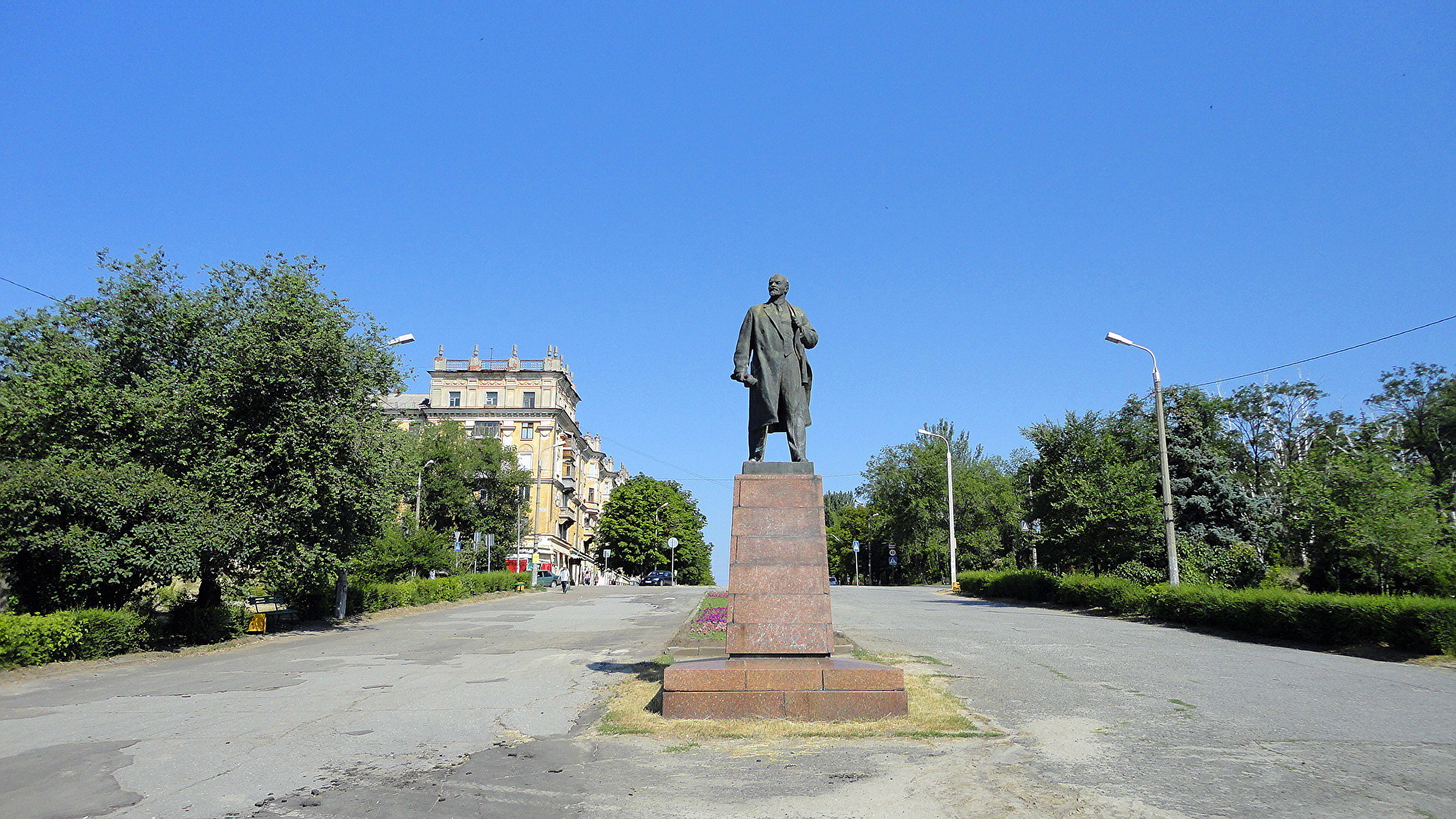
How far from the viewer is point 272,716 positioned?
30.6ft

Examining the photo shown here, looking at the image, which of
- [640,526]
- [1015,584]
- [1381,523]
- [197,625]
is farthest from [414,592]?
[640,526]

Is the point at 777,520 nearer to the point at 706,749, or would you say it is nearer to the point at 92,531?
the point at 706,749

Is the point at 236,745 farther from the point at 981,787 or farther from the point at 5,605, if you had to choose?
the point at 5,605

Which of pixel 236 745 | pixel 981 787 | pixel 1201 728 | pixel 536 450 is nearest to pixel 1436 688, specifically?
pixel 1201 728

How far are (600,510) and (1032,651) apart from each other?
3129 inches

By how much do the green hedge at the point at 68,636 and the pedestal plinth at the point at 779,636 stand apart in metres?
12.3

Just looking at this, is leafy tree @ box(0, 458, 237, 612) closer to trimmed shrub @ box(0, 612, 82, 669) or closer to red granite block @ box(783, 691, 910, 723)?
trimmed shrub @ box(0, 612, 82, 669)

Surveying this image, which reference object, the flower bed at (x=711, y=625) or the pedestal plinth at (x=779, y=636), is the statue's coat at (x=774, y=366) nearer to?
the pedestal plinth at (x=779, y=636)

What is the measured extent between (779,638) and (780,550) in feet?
2.98

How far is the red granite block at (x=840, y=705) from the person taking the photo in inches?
309

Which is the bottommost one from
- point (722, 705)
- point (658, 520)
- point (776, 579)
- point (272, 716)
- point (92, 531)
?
point (272, 716)

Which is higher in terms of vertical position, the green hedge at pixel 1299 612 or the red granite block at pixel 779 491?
the red granite block at pixel 779 491

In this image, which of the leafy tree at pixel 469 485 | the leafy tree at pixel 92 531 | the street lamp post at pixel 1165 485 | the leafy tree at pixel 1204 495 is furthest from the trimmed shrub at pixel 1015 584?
the leafy tree at pixel 469 485

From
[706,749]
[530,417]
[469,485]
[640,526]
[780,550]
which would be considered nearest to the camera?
[706,749]
